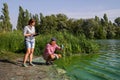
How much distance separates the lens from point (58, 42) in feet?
61.5

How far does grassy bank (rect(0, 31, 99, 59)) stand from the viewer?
18.2m

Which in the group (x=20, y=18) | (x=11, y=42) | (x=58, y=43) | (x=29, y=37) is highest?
(x=20, y=18)

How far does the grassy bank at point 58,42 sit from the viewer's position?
59.7ft

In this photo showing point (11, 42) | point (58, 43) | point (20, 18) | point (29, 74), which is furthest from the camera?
point (20, 18)


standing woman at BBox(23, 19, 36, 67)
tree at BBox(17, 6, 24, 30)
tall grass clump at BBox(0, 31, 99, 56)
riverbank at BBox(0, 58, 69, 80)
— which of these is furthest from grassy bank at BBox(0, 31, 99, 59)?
tree at BBox(17, 6, 24, 30)

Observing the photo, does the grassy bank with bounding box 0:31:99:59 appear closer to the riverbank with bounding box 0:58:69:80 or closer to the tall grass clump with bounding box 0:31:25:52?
the tall grass clump with bounding box 0:31:25:52

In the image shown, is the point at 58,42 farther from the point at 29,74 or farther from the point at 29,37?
the point at 29,74

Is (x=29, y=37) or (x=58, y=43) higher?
(x=29, y=37)

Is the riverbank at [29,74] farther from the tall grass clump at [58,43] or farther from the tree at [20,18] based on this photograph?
the tree at [20,18]

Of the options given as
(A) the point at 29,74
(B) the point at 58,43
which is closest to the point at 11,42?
(B) the point at 58,43

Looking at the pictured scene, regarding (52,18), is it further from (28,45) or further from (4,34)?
(28,45)

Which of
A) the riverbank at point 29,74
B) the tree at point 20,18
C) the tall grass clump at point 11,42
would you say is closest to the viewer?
the riverbank at point 29,74

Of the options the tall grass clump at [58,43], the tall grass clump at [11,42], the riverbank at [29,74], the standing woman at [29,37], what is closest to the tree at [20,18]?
the tall grass clump at [58,43]

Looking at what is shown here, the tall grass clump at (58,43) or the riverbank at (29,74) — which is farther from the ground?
the tall grass clump at (58,43)
